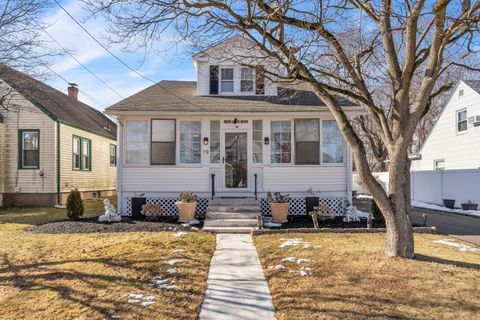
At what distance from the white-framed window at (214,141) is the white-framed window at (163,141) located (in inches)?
50.3

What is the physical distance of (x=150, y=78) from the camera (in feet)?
44.9

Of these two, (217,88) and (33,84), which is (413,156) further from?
(33,84)

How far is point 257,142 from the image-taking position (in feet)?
38.1

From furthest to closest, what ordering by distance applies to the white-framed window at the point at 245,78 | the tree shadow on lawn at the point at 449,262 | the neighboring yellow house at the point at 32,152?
the neighboring yellow house at the point at 32,152 < the white-framed window at the point at 245,78 < the tree shadow on lawn at the point at 449,262

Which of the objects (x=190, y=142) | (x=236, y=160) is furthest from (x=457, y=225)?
(x=190, y=142)

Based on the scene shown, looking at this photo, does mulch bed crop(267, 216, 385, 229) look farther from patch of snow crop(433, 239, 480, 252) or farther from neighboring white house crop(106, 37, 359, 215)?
patch of snow crop(433, 239, 480, 252)

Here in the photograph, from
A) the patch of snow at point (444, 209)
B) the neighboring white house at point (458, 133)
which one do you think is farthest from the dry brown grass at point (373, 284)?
the neighboring white house at point (458, 133)

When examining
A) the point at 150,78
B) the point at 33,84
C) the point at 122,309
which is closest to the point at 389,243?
the point at 122,309

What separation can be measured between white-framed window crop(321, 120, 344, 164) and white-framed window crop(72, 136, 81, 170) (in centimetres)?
1181

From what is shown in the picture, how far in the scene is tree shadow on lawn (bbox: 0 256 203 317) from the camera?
4.15m

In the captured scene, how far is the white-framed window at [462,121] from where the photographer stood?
16.4 m

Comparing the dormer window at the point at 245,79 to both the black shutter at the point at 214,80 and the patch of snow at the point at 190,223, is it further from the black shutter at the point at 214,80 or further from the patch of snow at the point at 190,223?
the patch of snow at the point at 190,223

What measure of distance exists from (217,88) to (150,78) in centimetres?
306

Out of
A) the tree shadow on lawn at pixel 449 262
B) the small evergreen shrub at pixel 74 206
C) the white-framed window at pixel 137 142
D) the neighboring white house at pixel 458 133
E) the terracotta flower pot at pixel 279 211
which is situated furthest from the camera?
the neighboring white house at pixel 458 133
